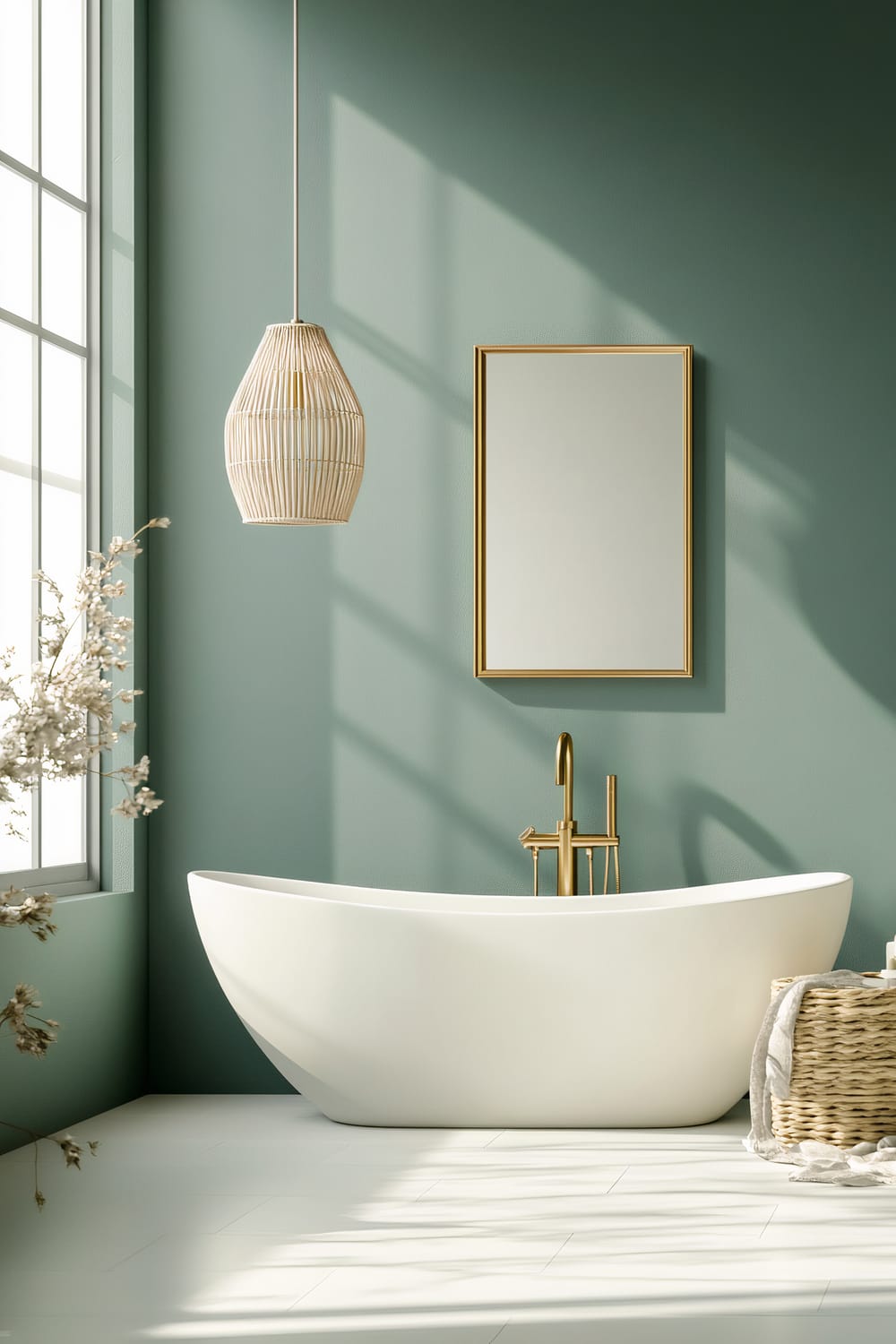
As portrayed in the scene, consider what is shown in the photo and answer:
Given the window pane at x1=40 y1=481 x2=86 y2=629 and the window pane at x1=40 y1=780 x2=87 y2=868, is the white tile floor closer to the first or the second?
the window pane at x1=40 y1=780 x2=87 y2=868

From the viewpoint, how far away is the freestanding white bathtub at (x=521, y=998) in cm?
368

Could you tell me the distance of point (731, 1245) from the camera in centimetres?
274

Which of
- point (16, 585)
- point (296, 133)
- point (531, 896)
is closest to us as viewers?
point (16, 585)

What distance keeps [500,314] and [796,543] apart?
1038mm

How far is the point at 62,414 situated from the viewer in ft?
13.9

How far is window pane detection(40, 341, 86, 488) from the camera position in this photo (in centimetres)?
412

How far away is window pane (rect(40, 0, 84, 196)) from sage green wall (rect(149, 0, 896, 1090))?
244 mm

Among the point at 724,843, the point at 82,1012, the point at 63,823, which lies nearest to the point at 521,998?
the point at 724,843

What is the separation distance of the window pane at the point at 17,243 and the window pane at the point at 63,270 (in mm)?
Answer: 83

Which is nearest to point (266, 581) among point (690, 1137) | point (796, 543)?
point (796, 543)

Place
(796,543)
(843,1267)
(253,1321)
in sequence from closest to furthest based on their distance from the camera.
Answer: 1. (253,1321)
2. (843,1267)
3. (796,543)

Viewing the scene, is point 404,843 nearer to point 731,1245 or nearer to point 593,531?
point 593,531

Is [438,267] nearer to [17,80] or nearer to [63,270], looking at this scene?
[63,270]

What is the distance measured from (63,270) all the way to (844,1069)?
9.34 ft
